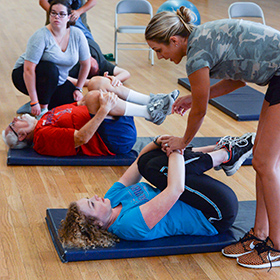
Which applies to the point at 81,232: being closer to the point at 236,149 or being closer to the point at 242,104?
the point at 236,149

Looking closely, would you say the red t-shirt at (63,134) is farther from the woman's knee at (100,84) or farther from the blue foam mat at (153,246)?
the blue foam mat at (153,246)

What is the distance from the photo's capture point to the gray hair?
3.24 metres

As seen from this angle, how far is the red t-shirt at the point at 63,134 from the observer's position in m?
3.15

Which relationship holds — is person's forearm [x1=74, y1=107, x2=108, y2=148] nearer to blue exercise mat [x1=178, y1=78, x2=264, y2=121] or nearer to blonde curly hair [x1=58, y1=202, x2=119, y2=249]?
blonde curly hair [x1=58, y1=202, x2=119, y2=249]

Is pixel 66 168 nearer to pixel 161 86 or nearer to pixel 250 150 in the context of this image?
pixel 250 150

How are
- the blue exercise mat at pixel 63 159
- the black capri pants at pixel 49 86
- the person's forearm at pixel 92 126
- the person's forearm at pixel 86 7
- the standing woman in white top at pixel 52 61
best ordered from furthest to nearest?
the person's forearm at pixel 86 7, the black capri pants at pixel 49 86, the standing woman in white top at pixel 52 61, the blue exercise mat at pixel 63 159, the person's forearm at pixel 92 126

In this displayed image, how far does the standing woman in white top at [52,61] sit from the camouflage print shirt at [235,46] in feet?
6.65

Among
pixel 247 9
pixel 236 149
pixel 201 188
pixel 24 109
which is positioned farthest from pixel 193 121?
pixel 247 9

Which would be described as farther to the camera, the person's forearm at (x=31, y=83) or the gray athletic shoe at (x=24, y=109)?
the gray athletic shoe at (x=24, y=109)

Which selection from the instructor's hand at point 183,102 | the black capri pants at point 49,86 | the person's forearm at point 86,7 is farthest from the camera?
the person's forearm at point 86,7

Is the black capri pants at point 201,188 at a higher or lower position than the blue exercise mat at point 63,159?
higher

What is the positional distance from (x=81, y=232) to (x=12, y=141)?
138cm

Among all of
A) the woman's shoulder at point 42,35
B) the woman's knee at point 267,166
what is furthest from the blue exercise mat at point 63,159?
the woman's knee at point 267,166

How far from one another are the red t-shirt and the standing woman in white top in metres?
0.59
